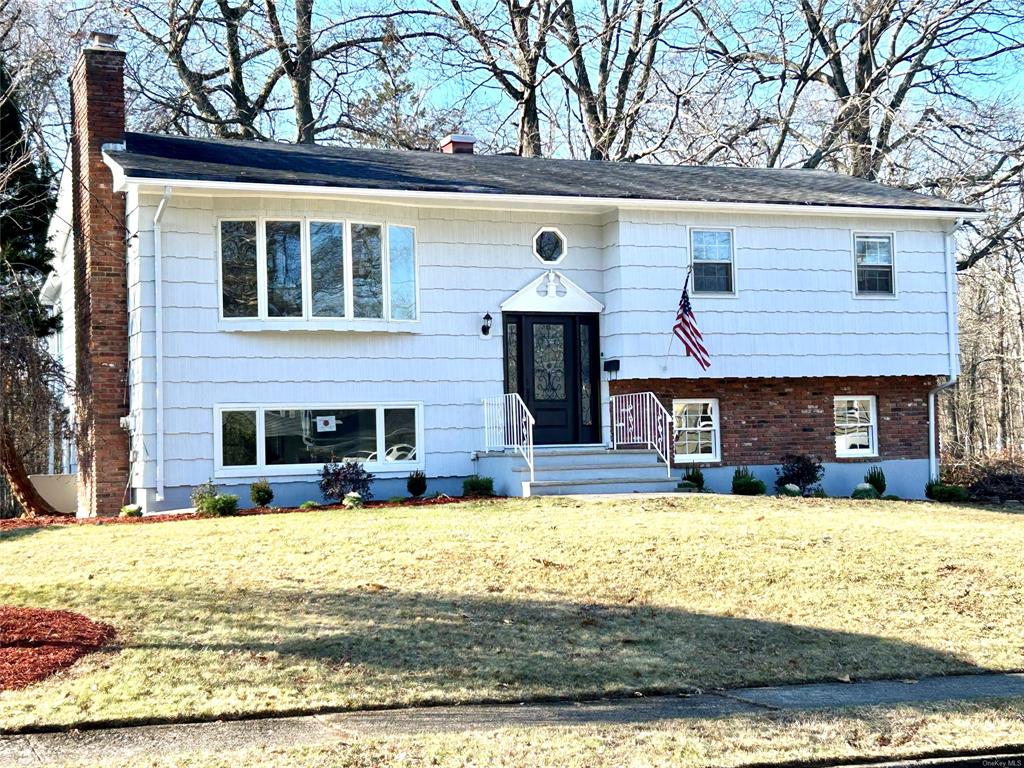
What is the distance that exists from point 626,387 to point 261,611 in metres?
10.3

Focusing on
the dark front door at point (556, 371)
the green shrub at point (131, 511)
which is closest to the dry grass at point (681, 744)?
the green shrub at point (131, 511)

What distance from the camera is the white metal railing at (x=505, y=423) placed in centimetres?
1723

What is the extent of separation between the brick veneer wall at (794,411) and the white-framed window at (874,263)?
153 cm

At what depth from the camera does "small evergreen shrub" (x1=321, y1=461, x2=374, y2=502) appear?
52.2 ft

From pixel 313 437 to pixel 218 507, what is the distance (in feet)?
7.27

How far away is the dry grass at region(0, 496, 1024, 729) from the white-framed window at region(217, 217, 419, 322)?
3.84 meters

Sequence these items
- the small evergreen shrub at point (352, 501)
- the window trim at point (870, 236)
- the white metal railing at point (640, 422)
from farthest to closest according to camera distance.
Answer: the window trim at point (870, 236), the white metal railing at point (640, 422), the small evergreen shrub at point (352, 501)

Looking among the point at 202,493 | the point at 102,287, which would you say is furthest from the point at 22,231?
the point at 202,493

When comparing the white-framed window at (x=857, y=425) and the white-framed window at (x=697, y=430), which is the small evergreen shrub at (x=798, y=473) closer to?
the white-framed window at (x=697, y=430)

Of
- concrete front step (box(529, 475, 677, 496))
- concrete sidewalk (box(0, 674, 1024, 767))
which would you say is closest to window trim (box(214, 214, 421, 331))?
concrete front step (box(529, 475, 677, 496))

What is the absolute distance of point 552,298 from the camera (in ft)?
59.4

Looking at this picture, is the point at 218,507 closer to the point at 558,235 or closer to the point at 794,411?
the point at 558,235

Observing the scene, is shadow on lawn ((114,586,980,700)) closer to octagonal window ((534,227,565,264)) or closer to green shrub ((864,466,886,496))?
octagonal window ((534,227,565,264))

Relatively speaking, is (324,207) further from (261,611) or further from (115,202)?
(261,611)
